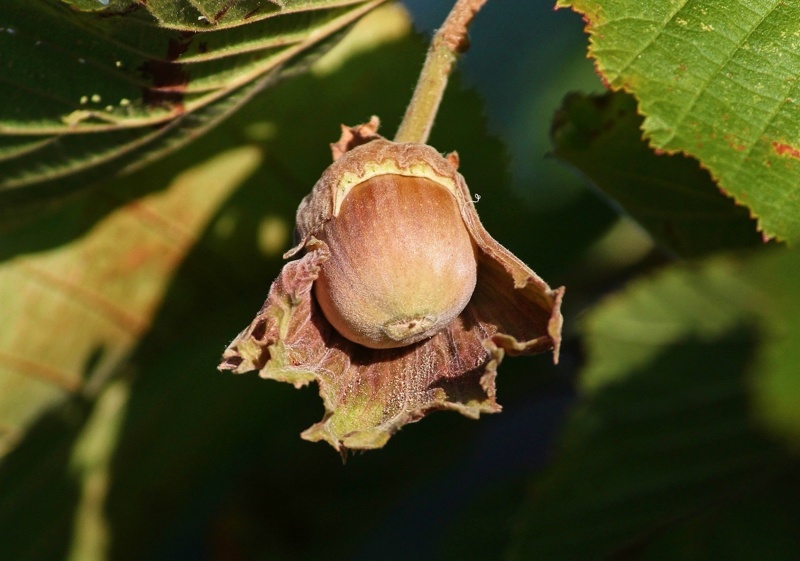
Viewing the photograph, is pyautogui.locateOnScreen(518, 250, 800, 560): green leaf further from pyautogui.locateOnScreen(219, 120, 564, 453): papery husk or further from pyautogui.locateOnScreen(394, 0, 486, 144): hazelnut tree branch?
pyautogui.locateOnScreen(394, 0, 486, 144): hazelnut tree branch

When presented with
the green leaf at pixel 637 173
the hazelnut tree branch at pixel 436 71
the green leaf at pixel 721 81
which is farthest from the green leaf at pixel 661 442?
the hazelnut tree branch at pixel 436 71

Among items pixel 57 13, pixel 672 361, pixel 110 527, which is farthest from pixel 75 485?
pixel 672 361

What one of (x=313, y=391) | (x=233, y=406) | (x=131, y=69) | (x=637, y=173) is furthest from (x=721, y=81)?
(x=233, y=406)

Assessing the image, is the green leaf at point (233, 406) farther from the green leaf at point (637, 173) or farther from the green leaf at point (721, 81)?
the green leaf at point (721, 81)

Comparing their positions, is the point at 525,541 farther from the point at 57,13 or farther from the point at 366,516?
the point at 57,13

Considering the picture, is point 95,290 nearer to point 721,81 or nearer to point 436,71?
point 436,71
